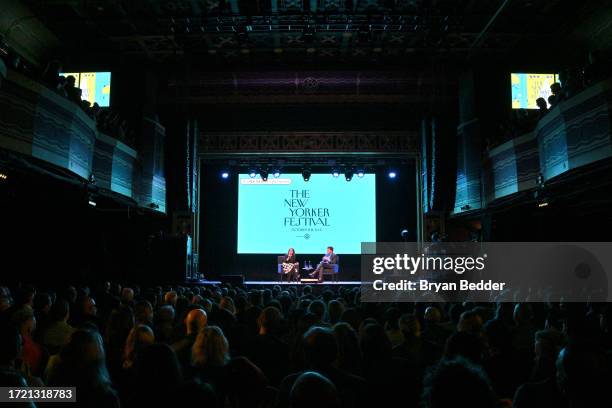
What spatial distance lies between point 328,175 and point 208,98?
5139 millimetres

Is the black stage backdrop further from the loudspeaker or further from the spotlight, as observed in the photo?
the loudspeaker

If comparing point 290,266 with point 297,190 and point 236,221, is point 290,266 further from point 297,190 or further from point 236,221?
point 236,221

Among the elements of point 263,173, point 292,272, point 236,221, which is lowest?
point 292,272

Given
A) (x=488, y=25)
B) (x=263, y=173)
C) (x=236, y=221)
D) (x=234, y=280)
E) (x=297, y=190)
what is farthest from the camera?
(x=236, y=221)

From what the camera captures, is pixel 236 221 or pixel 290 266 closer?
pixel 290 266

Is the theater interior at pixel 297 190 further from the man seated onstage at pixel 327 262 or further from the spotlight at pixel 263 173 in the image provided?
the spotlight at pixel 263 173

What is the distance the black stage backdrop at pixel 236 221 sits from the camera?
19.3 metres

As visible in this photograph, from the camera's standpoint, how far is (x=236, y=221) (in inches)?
773

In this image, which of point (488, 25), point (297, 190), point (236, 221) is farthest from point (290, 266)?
point (488, 25)

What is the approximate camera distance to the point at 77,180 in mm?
11297

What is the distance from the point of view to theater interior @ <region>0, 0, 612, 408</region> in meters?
3.71

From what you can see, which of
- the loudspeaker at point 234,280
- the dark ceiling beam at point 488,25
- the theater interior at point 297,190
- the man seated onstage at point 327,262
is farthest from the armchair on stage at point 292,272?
the dark ceiling beam at point 488,25

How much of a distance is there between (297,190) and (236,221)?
110 inches

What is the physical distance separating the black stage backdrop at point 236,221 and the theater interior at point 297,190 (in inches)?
3.1
